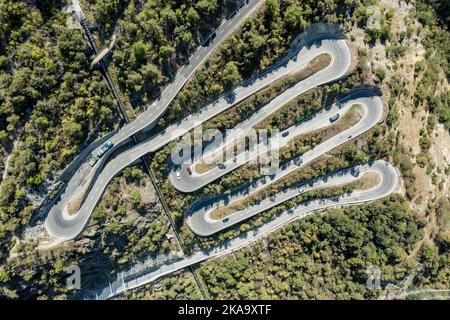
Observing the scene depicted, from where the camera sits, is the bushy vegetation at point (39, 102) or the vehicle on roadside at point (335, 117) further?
the vehicle on roadside at point (335, 117)

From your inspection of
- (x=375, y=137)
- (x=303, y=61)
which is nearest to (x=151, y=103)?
(x=303, y=61)

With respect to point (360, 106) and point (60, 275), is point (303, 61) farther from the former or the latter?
point (60, 275)

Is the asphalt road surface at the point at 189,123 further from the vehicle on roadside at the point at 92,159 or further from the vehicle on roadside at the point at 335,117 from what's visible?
the vehicle on roadside at the point at 335,117

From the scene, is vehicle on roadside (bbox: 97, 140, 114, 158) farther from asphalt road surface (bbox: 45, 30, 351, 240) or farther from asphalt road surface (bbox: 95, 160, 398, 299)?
asphalt road surface (bbox: 95, 160, 398, 299)

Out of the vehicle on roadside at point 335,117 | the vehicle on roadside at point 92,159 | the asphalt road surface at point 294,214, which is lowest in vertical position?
the asphalt road surface at point 294,214

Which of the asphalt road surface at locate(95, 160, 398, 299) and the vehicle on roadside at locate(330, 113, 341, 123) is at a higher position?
the vehicle on roadside at locate(330, 113, 341, 123)

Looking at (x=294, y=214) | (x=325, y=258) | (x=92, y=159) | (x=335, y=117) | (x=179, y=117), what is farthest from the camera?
(x=294, y=214)

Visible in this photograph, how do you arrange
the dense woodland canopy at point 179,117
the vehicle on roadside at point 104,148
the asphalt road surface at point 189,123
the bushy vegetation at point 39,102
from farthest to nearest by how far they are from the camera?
the asphalt road surface at point 189,123, the vehicle on roadside at point 104,148, the dense woodland canopy at point 179,117, the bushy vegetation at point 39,102

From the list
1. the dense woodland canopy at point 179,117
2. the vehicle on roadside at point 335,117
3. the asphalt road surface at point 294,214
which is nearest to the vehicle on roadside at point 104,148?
the dense woodland canopy at point 179,117

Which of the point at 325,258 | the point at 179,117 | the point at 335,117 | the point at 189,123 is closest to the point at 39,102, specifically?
the point at 179,117

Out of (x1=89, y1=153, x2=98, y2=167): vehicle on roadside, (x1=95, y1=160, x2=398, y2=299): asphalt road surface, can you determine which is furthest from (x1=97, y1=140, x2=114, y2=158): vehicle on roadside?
(x1=95, y1=160, x2=398, y2=299): asphalt road surface

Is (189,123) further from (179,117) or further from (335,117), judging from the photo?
(335,117)
